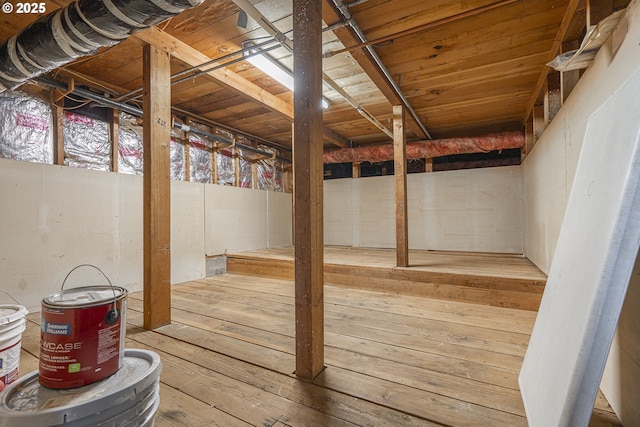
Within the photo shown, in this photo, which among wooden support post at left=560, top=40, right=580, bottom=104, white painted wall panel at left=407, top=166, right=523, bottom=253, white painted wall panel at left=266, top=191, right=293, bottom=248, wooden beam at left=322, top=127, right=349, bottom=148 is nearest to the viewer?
wooden support post at left=560, top=40, right=580, bottom=104

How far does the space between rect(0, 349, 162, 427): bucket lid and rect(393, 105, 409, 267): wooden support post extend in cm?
239

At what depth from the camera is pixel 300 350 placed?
130 centimetres

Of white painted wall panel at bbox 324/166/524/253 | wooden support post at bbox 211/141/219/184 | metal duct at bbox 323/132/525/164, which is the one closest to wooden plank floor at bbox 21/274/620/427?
wooden support post at bbox 211/141/219/184

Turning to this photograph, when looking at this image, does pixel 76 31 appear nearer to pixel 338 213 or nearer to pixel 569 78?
pixel 569 78

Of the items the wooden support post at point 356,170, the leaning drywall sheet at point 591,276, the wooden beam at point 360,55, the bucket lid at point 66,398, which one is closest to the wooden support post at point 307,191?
the wooden beam at point 360,55

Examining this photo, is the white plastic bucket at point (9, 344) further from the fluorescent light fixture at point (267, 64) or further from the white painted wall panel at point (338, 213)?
the white painted wall panel at point (338, 213)

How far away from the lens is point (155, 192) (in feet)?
6.20

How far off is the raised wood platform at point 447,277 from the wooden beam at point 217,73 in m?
1.80

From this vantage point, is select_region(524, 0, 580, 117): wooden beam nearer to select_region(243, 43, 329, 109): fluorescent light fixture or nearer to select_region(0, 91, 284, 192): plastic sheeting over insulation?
select_region(243, 43, 329, 109): fluorescent light fixture

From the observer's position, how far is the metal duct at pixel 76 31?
122 centimetres

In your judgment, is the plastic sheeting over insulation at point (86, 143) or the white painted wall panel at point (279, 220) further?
the white painted wall panel at point (279, 220)

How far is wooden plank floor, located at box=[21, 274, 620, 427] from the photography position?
105 cm

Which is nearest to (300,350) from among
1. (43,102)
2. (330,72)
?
(330,72)

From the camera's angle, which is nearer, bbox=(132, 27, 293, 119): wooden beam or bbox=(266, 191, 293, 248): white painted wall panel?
bbox=(132, 27, 293, 119): wooden beam
